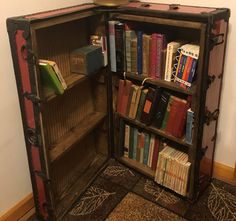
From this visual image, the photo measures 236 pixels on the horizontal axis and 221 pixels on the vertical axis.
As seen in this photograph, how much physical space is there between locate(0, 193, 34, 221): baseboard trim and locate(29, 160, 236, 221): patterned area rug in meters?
0.07

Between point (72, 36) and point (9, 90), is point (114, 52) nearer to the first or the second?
point (72, 36)

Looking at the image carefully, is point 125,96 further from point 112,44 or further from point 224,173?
point 224,173

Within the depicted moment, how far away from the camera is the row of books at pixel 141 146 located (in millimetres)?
2098

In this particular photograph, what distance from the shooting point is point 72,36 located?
1.88 meters

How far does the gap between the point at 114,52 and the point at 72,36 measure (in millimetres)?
273

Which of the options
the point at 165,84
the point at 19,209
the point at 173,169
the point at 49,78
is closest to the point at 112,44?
the point at 165,84

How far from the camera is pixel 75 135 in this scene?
194cm

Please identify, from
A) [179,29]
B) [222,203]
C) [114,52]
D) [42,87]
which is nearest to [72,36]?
[114,52]

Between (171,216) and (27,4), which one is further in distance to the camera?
(171,216)

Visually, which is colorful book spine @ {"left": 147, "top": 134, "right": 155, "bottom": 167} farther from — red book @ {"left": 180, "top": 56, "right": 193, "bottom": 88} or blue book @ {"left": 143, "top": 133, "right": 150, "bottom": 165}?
red book @ {"left": 180, "top": 56, "right": 193, "bottom": 88}

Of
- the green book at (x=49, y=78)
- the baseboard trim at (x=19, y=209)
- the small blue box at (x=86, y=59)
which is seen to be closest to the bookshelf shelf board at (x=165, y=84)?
the small blue box at (x=86, y=59)

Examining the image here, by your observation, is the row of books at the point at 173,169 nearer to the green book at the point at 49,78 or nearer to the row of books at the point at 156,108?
the row of books at the point at 156,108

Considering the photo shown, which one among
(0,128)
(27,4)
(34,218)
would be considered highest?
(27,4)

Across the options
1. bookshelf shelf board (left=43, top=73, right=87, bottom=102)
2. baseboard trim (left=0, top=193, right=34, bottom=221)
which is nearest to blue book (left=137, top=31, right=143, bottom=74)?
bookshelf shelf board (left=43, top=73, right=87, bottom=102)
